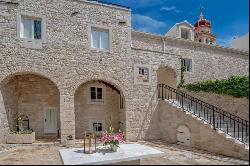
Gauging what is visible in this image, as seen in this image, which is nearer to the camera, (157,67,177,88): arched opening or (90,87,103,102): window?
(90,87,103,102): window

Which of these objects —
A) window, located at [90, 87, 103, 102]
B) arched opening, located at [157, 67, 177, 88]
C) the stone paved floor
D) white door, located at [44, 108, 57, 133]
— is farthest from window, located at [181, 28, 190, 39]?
white door, located at [44, 108, 57, 133]

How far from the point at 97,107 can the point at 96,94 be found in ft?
2.98

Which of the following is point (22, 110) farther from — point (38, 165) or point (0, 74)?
point (38, 165)

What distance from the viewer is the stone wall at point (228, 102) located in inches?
573

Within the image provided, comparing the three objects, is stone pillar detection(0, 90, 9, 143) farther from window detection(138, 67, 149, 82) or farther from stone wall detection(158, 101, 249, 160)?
stone wall detection(158, 101, 249, 160)

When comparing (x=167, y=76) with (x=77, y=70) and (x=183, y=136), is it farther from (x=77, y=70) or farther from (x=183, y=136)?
(x=77, y=70)

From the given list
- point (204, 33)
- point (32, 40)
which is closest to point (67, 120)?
point (32, 40)

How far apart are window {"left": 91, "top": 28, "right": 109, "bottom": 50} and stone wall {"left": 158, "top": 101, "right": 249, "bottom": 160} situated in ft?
17.0

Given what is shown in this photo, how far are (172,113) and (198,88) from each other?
14.4 ft

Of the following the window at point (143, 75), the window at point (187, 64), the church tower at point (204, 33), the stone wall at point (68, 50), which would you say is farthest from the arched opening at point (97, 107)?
the church tower at point (204, 33)

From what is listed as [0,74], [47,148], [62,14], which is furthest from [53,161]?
[62,14]

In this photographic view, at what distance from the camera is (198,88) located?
17.5 m

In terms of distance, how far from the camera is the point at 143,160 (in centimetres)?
924

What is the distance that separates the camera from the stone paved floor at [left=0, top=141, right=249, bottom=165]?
9.14 metres
